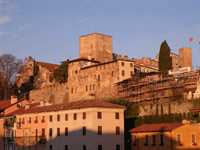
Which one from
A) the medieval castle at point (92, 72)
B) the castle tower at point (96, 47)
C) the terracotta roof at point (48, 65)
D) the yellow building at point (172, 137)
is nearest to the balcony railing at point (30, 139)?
the medieval castle at point (92, 72)

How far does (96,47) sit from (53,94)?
633 inches

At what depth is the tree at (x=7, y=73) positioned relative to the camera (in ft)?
282

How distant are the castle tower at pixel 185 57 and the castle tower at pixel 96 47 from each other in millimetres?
20808

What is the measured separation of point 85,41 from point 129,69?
77.3ft

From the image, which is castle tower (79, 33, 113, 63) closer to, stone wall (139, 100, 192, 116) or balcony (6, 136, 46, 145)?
stone wall (139, 100, 192, 116)

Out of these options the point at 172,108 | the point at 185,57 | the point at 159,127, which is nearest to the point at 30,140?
the point at 159,127

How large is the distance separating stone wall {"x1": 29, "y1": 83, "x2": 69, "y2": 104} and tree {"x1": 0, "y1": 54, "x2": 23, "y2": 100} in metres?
6.21

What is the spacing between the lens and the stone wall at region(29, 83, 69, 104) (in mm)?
82188

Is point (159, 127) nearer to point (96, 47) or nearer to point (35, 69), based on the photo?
point (96, 47)

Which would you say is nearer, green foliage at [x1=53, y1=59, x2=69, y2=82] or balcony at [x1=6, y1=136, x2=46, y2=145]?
balcony at [x1=6, y1=136, x2=46, y2=145]

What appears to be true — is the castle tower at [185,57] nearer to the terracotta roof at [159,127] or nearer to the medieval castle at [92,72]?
the medieval castle at [92,72]

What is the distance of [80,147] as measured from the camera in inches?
1772

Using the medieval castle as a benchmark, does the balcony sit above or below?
below

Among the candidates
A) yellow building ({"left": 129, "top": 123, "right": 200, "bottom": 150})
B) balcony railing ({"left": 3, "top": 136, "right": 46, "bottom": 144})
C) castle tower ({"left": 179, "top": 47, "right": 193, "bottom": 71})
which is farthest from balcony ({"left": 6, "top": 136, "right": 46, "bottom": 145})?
castle tower ({"left": 179, "top": 47, "right": 193, "bottom": 71})
